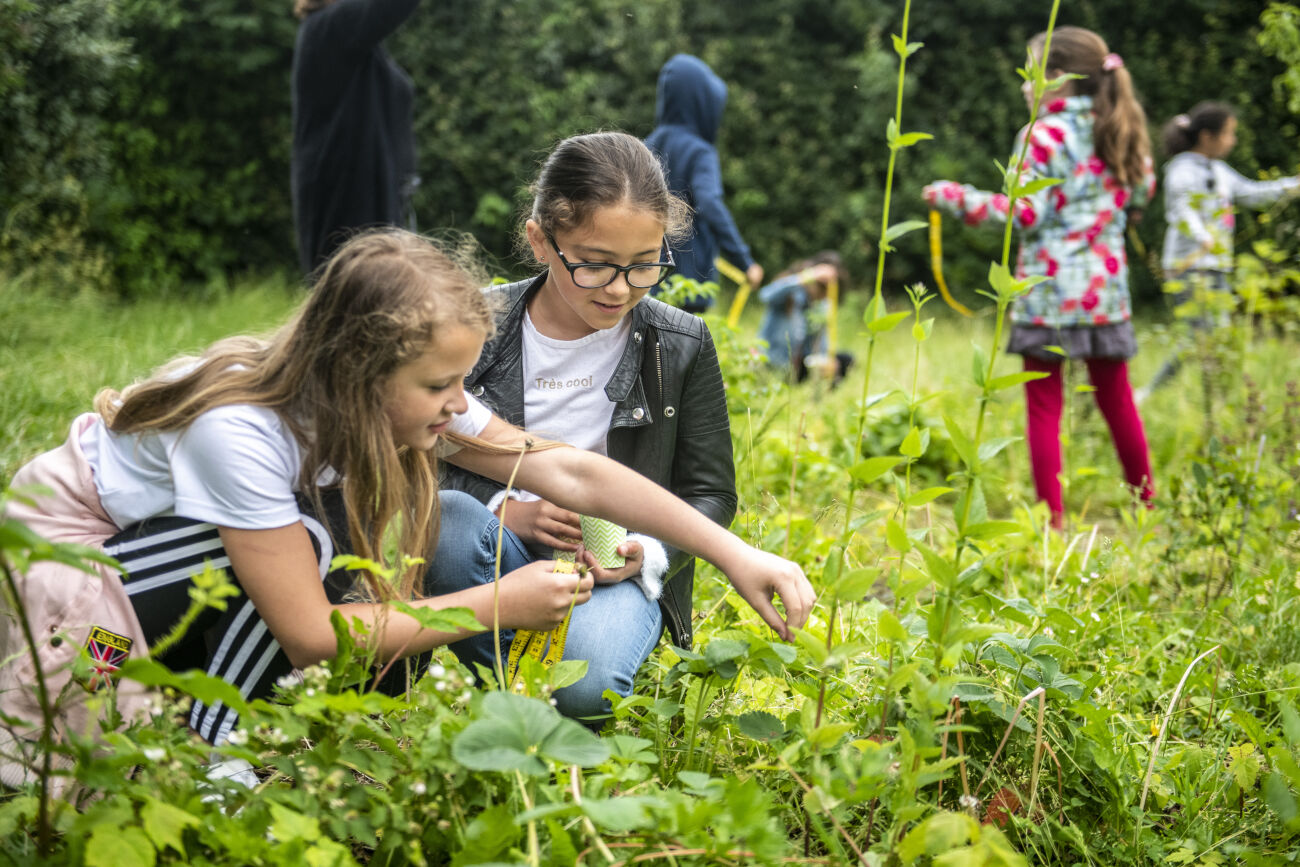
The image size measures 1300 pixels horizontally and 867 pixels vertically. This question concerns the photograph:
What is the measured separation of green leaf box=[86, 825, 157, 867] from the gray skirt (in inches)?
122

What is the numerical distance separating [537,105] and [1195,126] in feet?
20.2

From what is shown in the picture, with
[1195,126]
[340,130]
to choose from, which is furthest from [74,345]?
[1195,126]

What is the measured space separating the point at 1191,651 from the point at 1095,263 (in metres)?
1.73

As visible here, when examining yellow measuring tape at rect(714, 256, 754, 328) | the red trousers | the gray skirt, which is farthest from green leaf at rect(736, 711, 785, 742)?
the gray skirt

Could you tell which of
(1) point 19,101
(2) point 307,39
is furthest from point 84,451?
(1) point 19,101

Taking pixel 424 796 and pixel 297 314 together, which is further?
pixel 297 314

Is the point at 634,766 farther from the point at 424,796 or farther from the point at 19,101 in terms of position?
the point at 19,101

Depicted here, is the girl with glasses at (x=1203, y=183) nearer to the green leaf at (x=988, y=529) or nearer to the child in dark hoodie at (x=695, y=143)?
the child in dark hoodie at (x=695, y=143)

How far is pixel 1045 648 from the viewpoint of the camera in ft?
5.02

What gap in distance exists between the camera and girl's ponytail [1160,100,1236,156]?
15.5 feet

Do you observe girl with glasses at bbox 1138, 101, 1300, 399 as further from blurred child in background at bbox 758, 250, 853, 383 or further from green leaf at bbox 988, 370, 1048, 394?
green leaf at bbox 988, 370, 1048, 394

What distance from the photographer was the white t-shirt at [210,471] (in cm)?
137

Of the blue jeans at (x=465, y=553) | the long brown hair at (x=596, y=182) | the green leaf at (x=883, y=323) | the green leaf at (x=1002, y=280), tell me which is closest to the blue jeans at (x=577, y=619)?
the blue jeans at (x=465, y=553)

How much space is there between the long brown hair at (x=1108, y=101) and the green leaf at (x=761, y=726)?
2.69 metres
